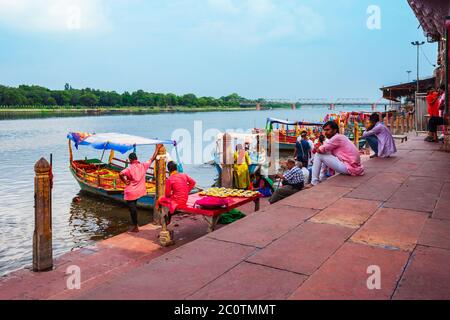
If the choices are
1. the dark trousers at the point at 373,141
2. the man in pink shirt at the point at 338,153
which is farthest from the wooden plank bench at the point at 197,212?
the dark trousers at the point at 373,141

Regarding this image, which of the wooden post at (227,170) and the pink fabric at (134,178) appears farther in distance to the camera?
the wooden post at (227,170)

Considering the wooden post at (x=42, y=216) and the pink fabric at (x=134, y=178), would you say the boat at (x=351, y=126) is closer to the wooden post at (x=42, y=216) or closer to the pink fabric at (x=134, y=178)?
the pink fabric at (x=134, y=178)

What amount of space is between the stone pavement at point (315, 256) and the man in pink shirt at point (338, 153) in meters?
1.51

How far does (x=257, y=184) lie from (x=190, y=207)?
5.41m

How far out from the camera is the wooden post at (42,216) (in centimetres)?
662

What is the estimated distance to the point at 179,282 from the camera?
10.2 feet

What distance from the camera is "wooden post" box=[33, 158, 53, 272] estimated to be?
6.62 m

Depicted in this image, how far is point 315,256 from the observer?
3.61 m

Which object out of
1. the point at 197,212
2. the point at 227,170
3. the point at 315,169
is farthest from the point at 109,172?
the point at 315,169

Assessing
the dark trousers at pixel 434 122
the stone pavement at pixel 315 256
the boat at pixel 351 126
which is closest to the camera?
the stone pavement at pixel 315 256

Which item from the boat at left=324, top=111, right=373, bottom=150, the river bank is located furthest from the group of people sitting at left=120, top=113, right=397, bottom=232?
the river bank

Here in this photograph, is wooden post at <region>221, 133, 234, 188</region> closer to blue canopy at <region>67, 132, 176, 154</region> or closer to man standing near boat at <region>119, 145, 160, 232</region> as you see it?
blue canopy at <region>67, 132, 176, 154</region>
